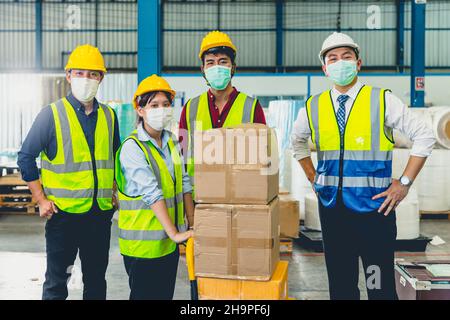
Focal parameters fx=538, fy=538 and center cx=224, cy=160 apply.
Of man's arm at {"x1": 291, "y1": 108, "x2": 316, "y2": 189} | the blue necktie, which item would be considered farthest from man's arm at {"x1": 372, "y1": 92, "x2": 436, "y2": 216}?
man's arm at {"x1": 291, "y1": 108, "x2": 316, "y2": 189}

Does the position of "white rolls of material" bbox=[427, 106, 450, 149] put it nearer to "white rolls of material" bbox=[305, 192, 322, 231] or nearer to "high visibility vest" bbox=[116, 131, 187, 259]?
"white rolls of material" bbox=[305, 192, 322, 231]

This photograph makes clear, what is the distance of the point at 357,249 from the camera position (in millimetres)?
3025

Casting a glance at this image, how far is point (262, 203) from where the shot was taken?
282cm

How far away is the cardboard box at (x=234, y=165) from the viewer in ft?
9.17

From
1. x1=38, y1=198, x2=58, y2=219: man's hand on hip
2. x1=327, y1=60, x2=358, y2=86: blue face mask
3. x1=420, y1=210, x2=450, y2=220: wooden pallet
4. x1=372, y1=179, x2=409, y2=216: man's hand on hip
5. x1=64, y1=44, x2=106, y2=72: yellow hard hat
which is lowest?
x1=420, y1=210, x2=450, y2=220: wooden pallet

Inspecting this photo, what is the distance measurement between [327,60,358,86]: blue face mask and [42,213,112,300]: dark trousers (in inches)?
63.7

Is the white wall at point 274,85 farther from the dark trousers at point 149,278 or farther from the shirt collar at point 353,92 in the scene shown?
the dark trousers at point 149,278

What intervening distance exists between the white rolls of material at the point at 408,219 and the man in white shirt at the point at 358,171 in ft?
10.6

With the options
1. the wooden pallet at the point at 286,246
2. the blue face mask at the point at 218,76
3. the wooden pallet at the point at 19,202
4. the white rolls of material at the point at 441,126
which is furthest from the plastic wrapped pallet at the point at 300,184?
the wooden pallet at the point at 19,202

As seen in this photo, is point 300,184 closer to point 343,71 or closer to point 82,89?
point 343,71

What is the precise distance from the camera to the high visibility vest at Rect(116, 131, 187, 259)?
112 inches

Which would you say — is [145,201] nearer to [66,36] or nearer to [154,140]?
[154,140]

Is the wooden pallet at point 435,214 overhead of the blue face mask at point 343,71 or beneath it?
beneath

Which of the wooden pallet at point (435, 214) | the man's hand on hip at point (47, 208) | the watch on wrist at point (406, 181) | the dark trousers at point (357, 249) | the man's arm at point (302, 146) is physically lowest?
the wooden pallet at point (435, 214)
